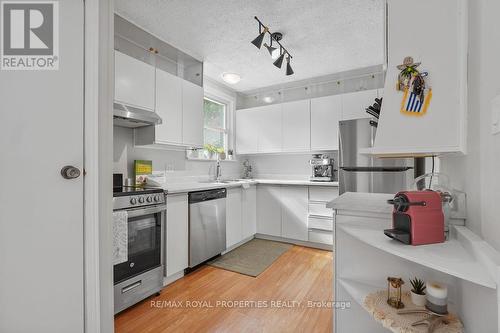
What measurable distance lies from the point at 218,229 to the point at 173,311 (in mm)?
1075

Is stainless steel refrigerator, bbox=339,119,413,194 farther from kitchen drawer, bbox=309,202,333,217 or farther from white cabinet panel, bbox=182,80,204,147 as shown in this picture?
white cabinet panel, bbox=182,80,204,147

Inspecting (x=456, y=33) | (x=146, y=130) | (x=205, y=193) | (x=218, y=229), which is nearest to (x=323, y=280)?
(x=218, y=229)

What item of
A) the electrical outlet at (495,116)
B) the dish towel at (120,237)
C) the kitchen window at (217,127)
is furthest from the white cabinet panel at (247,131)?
the electrical outlet at (495,116)

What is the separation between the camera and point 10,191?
897 mm

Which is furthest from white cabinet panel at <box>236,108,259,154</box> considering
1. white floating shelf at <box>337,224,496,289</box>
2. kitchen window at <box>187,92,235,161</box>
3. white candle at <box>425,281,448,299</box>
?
white candle at <box>425,281,448,299</box>

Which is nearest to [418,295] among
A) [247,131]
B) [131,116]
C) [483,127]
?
[483,127]

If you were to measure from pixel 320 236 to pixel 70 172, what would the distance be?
2970 mm

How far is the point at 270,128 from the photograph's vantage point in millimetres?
3883

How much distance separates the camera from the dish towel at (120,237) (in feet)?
5.46

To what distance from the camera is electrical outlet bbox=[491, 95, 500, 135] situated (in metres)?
0.72

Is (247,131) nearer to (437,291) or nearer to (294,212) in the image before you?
(294,212)

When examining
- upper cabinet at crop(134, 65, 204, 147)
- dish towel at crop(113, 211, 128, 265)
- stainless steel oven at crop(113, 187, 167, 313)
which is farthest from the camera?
upper cabinet at crop(134, 65, 204, 147)

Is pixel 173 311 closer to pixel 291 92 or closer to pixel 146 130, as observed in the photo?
pixel 146 130

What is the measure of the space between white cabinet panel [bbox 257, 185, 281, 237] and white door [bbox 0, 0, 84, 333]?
272 centimetres
